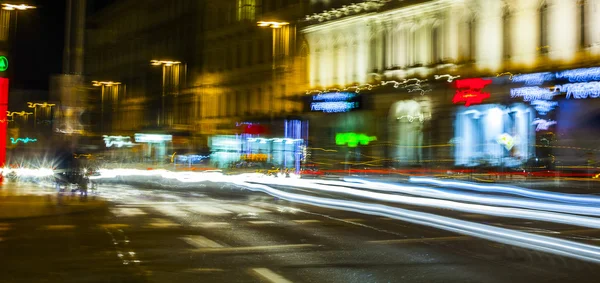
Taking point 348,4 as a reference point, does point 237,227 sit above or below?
below

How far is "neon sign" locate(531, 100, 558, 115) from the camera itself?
38.8 metres

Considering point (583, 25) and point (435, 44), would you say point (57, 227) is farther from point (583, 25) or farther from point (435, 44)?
point (435, 44)

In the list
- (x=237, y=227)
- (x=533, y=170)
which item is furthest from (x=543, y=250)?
(x=533, y=170)

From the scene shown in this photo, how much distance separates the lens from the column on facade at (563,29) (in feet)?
126

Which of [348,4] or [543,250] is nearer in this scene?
[543,250]

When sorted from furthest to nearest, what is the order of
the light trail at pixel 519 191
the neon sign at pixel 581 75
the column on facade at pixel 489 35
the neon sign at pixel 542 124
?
the column on facade at pixel 489 35 < the neon sign at pixel 542 124 < the neon sign at pixel 581 75 < the light trail at pixel 519 191

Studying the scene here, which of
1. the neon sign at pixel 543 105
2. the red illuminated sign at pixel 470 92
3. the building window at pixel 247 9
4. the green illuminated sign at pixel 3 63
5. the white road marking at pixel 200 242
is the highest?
the building window at pixel 247 9

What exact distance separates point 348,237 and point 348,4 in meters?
41.3

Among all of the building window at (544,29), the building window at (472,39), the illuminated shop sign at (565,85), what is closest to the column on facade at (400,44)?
the building window at (472,39)

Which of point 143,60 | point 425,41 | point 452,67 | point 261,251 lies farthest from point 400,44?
point 143,60

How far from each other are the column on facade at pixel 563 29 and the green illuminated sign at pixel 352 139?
15644 millimetres

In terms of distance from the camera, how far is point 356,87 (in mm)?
52844

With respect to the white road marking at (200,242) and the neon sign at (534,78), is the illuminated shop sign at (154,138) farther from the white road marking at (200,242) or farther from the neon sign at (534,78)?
the white road marking at (200,242)

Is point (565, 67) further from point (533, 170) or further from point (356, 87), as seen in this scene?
point (356, 87)
